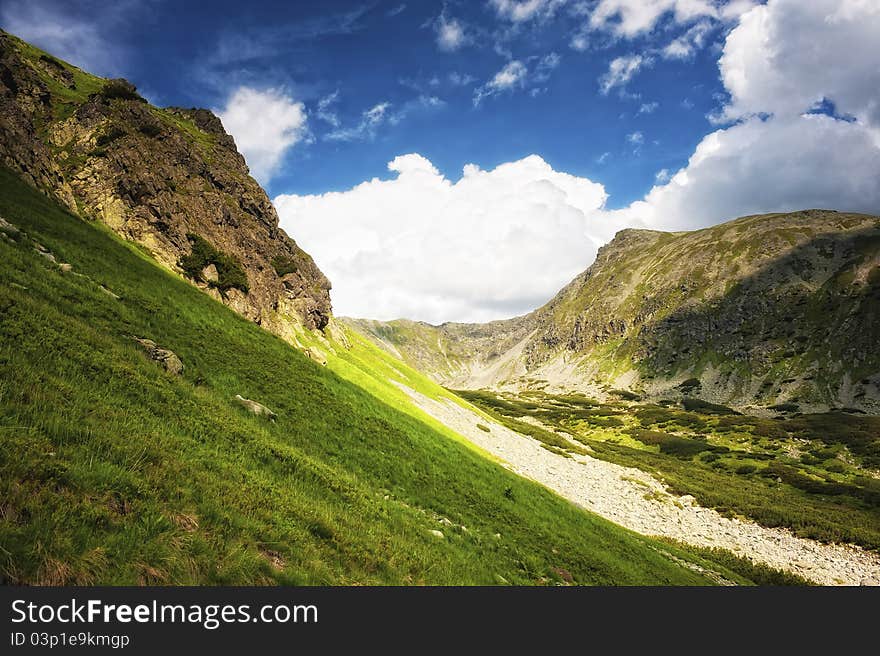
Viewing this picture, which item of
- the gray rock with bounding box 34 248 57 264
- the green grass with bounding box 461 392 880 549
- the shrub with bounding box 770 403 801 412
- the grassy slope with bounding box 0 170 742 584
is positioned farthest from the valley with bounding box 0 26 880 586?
the shrub with bounding box 770 403 801 412

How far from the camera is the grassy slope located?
6.06m

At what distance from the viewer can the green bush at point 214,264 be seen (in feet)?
130

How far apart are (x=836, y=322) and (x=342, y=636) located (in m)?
243

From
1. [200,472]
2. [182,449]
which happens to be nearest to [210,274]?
[182,449]

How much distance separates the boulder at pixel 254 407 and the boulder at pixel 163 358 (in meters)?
2.43

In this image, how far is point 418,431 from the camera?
1143 inches

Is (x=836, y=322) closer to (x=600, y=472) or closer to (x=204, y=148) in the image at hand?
(x=600, y=472)

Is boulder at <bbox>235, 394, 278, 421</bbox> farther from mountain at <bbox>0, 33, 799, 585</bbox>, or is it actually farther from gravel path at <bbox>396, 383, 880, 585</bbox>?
gravel path at <bbox>396, 383, 880, 585</bbox>

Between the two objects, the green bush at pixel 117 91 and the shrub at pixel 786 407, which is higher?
the shrub at pixel 786 407

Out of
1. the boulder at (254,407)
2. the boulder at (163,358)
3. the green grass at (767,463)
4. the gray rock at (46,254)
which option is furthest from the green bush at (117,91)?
the green grass at (767,463)

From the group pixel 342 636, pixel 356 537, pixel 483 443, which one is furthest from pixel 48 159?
pixel 483 443

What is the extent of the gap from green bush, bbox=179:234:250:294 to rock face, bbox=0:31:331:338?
97mm

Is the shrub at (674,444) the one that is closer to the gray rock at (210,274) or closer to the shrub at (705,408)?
the shrub at (705,408)

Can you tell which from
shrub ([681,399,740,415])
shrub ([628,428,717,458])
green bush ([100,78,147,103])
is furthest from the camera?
shrub ([681,399,740,415])
